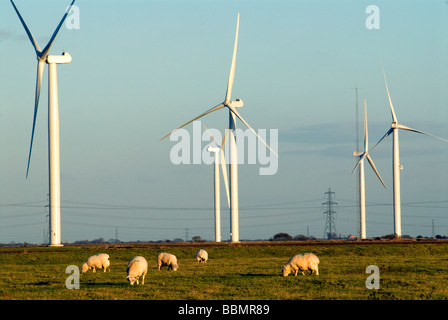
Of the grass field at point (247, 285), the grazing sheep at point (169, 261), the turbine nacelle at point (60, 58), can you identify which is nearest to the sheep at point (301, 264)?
the grass field at point (247, 285)

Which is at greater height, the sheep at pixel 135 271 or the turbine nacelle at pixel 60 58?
the turbine nacelle at pixel 60 58

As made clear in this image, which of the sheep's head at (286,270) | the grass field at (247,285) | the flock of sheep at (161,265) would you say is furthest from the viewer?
the sheep's head at (286,270)

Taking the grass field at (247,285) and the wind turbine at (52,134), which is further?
the wind turbine at (52,134)

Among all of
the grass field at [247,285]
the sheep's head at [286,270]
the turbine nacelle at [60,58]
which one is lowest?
the grass field at [247,285]

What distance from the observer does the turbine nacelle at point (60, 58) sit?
89500 mm

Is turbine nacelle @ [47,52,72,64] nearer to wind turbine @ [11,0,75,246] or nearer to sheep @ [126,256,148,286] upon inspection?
wind turbine @ [11,0,75,246]

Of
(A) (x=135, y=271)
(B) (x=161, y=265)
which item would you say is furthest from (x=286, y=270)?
(B) (x=161, y=265)

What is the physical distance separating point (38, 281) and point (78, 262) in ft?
79.5

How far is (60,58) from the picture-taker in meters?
90.4

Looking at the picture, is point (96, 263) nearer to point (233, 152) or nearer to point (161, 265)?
point (161, 265)

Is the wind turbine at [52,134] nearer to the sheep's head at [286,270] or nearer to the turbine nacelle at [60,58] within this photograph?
the turbine nacelle at [60,58]
